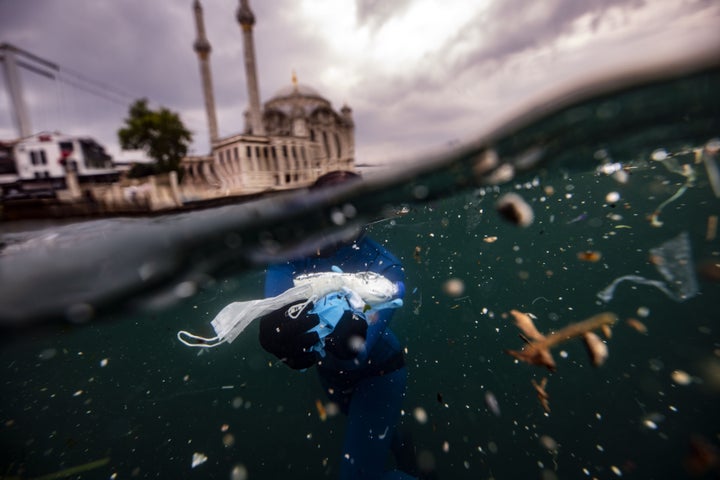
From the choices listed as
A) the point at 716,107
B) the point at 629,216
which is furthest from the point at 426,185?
the point at 629,216

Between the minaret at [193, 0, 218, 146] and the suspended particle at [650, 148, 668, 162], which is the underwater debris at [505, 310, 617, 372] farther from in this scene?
the minaret at [193, 0, 218, 146]

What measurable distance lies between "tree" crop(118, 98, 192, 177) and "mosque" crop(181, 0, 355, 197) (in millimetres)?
3273

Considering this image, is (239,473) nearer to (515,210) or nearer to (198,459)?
(198,459)

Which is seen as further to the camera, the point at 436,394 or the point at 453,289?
the point at 436,394

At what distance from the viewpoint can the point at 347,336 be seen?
130 inches

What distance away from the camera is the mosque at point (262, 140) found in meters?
40.9

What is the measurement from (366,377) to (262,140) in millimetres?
42656

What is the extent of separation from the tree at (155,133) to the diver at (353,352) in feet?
136

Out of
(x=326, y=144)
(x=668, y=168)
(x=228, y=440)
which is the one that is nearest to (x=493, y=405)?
(x=228, y=440)

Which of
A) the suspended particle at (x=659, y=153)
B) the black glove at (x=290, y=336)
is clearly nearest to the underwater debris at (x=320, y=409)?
the black glove at (x=290, y=336)

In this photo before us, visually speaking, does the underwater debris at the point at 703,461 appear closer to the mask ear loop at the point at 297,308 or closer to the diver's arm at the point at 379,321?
the diver's arm at the point at 379,321

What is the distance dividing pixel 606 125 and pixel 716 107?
1.14 metres

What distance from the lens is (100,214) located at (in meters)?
5.78

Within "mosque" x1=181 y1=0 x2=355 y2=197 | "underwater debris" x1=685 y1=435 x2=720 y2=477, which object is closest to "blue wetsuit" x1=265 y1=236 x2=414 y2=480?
"underwater debris" x1=685 y1=435 x2=720 y2=477
